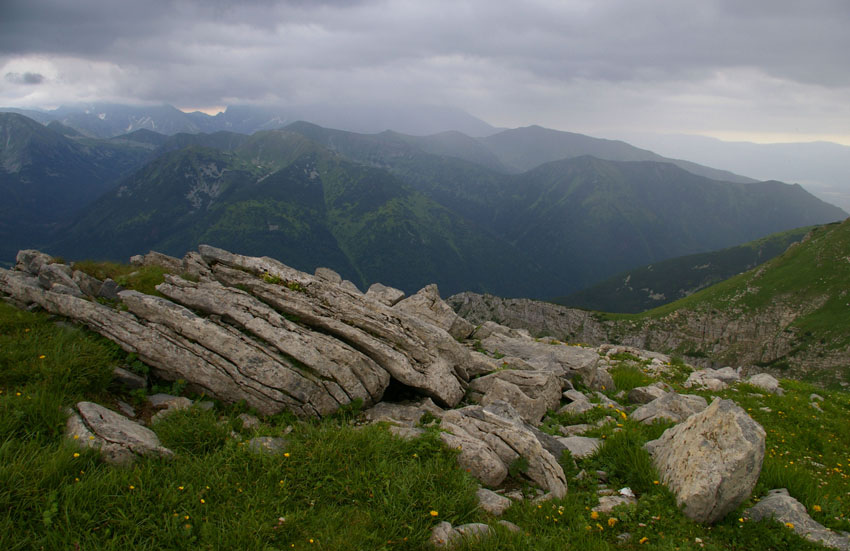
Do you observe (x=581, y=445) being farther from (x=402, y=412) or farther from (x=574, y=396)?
(x=402, y=412)

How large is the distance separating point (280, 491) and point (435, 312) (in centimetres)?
1812

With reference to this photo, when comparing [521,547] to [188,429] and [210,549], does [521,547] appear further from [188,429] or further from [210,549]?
[188,429]

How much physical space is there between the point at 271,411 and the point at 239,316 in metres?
4.27

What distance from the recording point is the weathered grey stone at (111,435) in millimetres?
9289

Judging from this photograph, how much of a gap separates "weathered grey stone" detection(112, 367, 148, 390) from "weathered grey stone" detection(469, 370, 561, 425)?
11923mm

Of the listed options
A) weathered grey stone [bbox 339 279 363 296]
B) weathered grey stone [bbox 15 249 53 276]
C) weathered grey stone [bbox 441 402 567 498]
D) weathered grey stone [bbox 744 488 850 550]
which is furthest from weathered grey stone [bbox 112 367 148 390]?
weathered grey stone [bbox 744 488 850 550]

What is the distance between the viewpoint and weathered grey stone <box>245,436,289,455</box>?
10117mm

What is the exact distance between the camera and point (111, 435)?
31.8 feet

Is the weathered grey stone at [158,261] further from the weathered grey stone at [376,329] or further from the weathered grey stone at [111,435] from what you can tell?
the weathered grey stone at [111,435]

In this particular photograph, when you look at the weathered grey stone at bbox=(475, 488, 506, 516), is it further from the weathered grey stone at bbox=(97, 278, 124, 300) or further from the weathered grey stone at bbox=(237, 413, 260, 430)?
the weathered grey stone at bbox=(97, 278, 124, 300)

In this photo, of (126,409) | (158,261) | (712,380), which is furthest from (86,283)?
(712,380)

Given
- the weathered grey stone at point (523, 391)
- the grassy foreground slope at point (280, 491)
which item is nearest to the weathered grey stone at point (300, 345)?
the grassy foreground slope at point (280, 491)

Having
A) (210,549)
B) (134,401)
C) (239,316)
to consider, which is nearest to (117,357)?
(134,401)

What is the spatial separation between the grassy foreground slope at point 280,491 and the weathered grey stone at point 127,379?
0.46 metres
